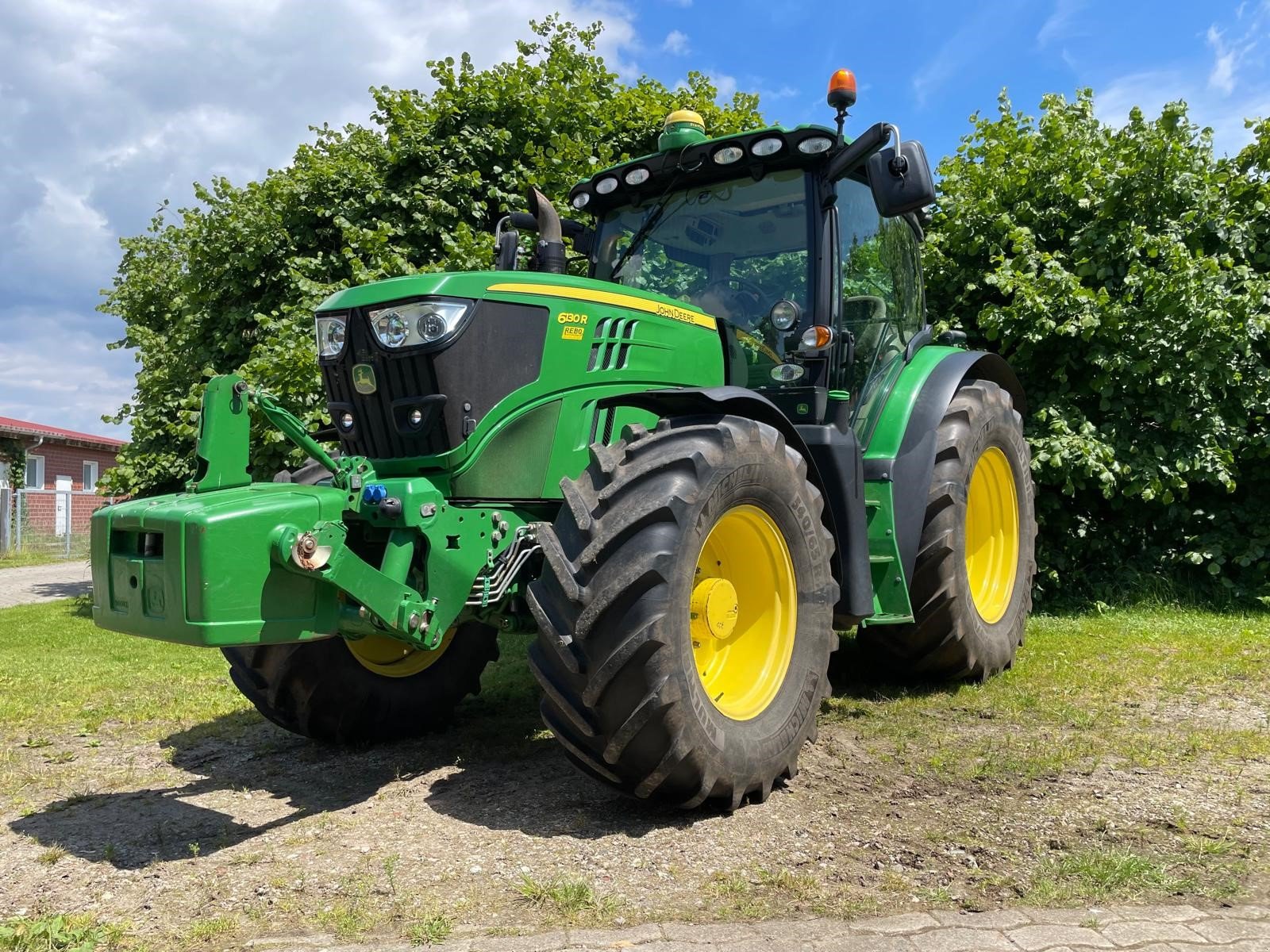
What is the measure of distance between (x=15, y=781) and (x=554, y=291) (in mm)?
3064

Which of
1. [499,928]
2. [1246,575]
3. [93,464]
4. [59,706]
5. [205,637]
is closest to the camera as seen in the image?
[499,928]

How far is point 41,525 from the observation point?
74.5ft

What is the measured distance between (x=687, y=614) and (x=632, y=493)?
0.45 meters

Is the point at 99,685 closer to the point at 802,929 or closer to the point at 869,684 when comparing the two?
the point at 869,684

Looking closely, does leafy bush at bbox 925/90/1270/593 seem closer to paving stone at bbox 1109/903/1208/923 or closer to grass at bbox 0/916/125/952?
paving stone at bbox 1109/903/1208/923

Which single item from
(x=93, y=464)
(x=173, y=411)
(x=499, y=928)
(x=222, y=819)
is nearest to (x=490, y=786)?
(x=222, y=819)

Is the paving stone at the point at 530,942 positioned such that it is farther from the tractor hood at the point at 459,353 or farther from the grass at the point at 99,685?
the grass at the point at 99,685

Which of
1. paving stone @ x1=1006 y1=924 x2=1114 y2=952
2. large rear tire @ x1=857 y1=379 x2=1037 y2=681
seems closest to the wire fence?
large rear tire @ x1=857 y1=379 x2=1037 y2=681

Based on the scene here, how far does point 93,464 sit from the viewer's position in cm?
3119

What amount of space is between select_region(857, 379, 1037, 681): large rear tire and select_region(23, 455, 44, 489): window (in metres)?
28.4

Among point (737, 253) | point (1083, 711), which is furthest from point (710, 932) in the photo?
point (737, 253)

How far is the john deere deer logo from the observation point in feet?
13.3

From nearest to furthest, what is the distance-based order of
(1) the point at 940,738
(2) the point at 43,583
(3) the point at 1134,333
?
(1) the point at 940,738
(3) the point at 1134,333
(2) the point at 43,583

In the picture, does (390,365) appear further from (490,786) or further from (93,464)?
(93,464)
